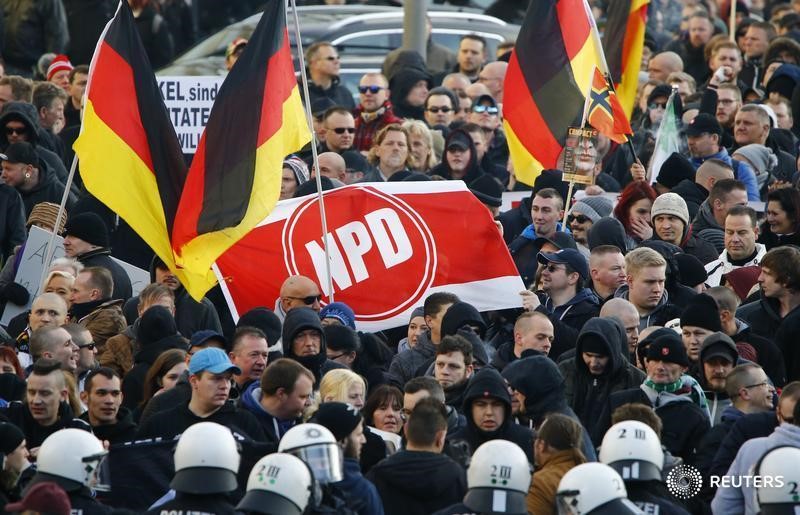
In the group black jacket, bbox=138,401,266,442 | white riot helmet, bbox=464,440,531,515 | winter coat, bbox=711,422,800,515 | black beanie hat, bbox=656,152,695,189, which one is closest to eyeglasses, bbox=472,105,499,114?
black beanie hat, bbox=656,152,695,189

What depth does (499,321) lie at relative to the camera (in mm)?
13070

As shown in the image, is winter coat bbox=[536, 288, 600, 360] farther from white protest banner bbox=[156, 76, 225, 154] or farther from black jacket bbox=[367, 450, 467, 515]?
white protest banner bbox=[156, 76, 225, 154]

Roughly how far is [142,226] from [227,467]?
4.06m

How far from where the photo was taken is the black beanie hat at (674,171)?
607 inches

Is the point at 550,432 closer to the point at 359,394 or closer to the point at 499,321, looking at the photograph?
the point at 359,394

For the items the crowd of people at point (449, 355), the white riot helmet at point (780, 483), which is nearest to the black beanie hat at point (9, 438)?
the crowd of people at point (449, 355)

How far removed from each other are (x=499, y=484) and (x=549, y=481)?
0.77 metres

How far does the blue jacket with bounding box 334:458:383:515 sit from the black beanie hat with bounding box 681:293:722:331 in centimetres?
323

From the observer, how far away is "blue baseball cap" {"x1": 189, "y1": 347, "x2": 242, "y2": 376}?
32.1 ft

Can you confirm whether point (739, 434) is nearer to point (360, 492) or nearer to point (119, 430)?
point (360, 492)

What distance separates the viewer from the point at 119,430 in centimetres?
1028

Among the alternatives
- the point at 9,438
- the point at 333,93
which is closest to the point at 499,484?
the point at 9,438

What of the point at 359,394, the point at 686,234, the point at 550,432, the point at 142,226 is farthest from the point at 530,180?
the point at 550,432

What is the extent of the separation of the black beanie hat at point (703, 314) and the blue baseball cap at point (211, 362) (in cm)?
301
